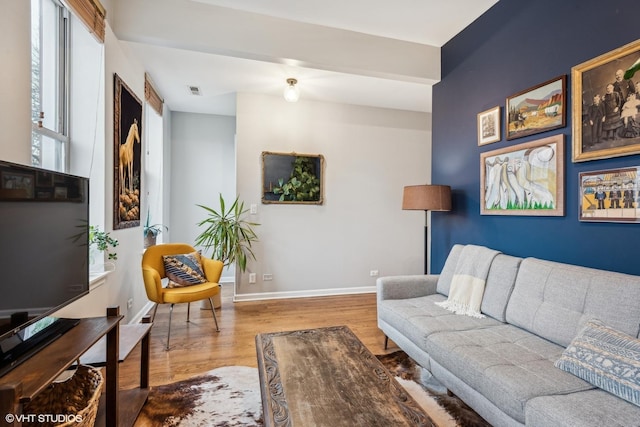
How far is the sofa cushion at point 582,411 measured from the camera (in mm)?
1104

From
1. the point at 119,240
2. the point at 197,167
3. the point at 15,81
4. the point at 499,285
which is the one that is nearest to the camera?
the point at 15,81

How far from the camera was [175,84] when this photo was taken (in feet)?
12.4

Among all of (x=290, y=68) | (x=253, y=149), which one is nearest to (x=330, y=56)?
(x=290, y=68)

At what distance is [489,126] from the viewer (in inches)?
102

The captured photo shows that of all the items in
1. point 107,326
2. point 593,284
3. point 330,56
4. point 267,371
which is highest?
point 330,56

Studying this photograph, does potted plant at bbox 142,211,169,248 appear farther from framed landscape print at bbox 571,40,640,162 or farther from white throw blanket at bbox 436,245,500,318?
framed landscape print at bbox 571,40,640,162

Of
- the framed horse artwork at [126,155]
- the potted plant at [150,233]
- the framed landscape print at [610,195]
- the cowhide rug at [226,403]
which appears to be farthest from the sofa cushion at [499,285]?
the potted plant at [150,233]

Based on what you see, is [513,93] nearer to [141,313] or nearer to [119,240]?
[119,240]

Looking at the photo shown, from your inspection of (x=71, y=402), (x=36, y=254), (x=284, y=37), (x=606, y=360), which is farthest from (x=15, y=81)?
(x=606, y=360)

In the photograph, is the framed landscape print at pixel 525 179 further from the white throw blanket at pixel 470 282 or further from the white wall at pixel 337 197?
the white wall at pixel 337 197

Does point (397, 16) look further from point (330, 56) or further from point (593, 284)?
point (593, 284)

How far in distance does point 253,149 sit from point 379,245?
90.0 inches

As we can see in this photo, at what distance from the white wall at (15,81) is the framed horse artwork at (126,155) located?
40.6 inches

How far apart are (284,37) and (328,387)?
2.77 m
